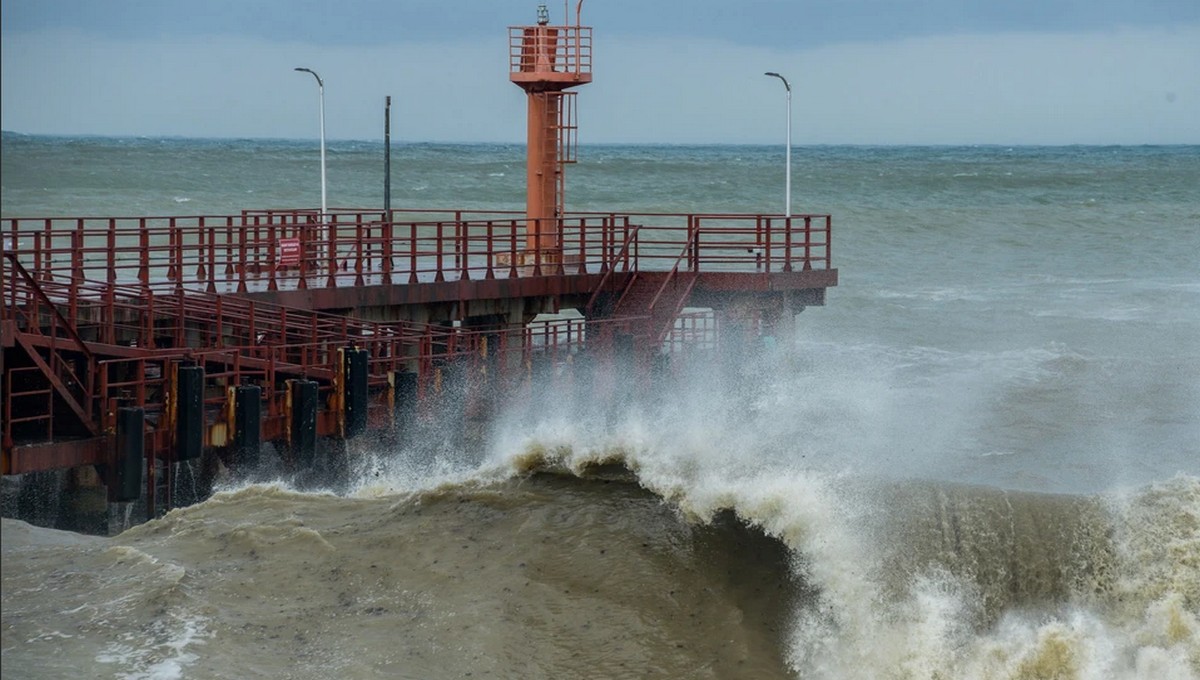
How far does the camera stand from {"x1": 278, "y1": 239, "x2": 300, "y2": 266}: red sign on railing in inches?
881

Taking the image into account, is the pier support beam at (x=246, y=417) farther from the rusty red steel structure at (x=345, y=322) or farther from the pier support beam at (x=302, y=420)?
the pier support beam at (x=302, y=420)

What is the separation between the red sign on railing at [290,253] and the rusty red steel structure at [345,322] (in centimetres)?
3

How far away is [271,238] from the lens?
78.3 feet

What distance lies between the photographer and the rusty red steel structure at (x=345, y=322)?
1673 centimetres

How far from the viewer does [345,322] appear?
20219 millimetres

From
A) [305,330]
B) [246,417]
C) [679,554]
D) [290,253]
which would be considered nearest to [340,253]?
[290,253]

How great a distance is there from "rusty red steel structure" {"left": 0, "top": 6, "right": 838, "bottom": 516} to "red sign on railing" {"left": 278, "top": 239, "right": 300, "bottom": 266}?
29mm

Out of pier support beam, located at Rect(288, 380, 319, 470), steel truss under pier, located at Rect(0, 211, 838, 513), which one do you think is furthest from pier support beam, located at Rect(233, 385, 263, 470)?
pier support beam, located at Rect(288, 380, 319, 470)

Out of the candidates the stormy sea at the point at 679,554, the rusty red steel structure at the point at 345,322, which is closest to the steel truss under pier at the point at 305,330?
the rusty red steel structure at the point at 345,322

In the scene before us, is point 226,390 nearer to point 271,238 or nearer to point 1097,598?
point 271,238

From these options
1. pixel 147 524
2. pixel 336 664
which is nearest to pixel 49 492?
pixel 147 524

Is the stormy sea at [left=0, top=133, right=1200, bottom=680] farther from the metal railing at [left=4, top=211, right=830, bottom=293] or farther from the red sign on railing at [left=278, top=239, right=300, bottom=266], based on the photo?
the red sign on railing at [left=278, top=239, right=300, bottom=266]

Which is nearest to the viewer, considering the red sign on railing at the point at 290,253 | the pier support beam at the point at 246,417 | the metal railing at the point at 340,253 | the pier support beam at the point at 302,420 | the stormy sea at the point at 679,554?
the stormy sea at the point at 679,554

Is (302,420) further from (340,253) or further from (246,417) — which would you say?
(340,253)
